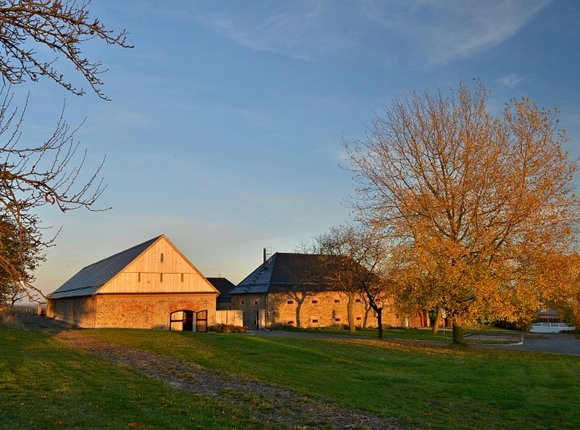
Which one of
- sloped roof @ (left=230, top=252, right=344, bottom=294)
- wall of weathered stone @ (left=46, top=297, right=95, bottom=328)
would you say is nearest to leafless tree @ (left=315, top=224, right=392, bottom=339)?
sloped roof @ (left=230, top=252, right=344, bottom=294)

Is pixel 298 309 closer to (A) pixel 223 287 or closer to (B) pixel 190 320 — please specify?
(B) pixel 190 320

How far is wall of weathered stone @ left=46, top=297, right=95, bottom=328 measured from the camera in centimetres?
4025

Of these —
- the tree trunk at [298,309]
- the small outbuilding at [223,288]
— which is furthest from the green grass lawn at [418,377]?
the small outbuilding at [223,288]

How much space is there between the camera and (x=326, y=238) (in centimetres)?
4772

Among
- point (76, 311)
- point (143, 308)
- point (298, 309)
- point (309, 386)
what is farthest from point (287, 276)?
point (309, 386)

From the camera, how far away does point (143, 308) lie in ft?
132

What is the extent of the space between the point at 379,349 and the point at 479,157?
11.1 metres

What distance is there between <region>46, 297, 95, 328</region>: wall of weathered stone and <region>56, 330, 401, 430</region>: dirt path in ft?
75.2

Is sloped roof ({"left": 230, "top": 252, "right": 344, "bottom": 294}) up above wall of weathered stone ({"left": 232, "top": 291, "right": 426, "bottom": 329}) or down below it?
above

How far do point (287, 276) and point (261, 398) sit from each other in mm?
41814

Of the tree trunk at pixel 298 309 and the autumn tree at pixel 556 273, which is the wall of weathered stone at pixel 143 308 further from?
the autumn tree at pixel 556 273

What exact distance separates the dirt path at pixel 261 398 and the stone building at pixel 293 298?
32.6 meters

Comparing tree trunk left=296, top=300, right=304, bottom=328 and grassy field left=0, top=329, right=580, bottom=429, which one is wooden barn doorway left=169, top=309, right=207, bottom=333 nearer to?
tree trunk left=296, top=300, right=304, bottom=328

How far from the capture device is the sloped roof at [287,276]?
51500 millimetres
